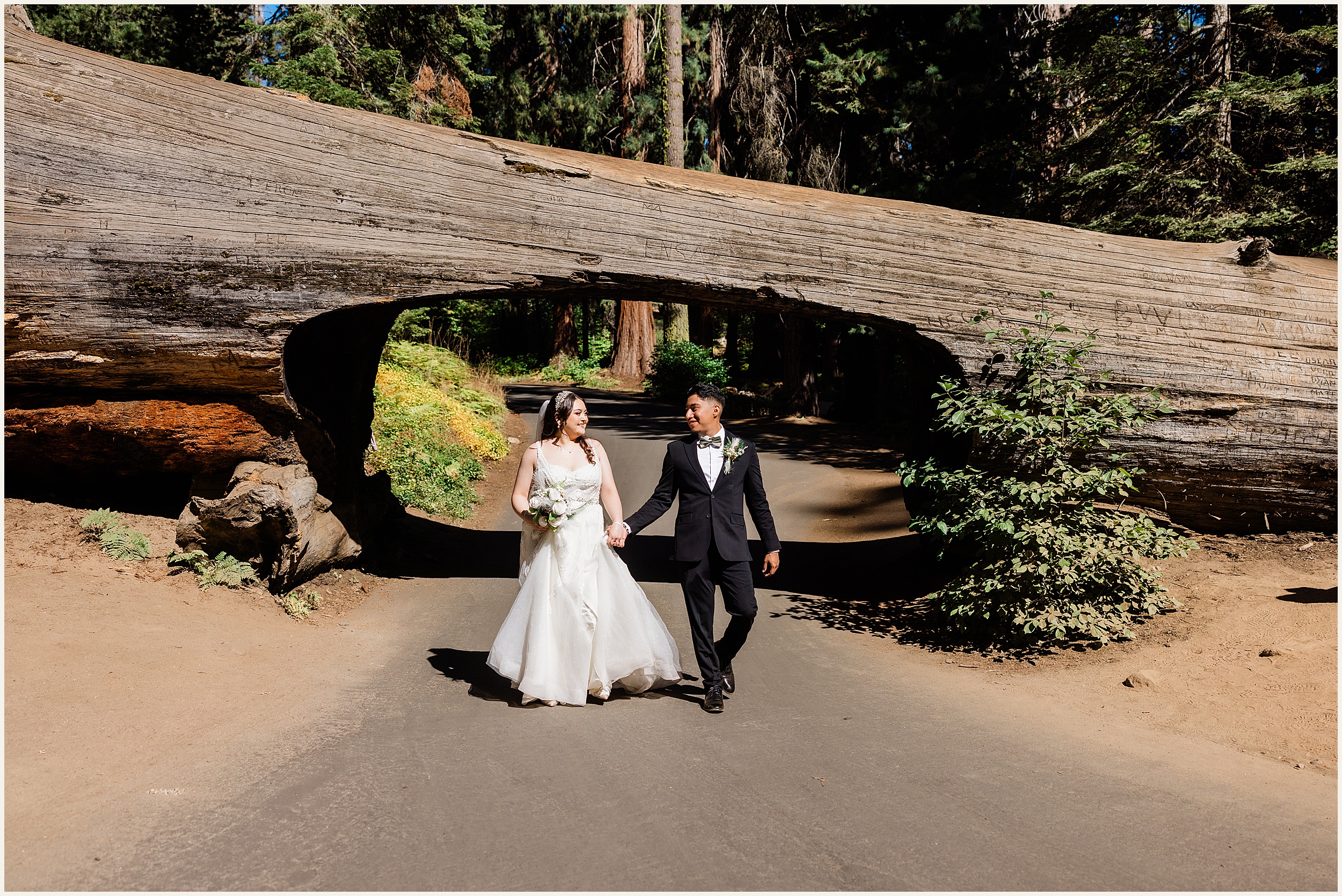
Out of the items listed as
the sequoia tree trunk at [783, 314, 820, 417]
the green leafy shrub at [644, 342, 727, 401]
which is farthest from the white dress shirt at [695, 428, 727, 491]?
the green leafy shrub at [644, 342, 727, 401]

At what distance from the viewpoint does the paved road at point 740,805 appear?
298 cm

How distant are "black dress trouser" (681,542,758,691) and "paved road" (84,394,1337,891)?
0.32 m

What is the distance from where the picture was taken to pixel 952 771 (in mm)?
4020

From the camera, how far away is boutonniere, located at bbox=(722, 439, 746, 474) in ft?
17.0

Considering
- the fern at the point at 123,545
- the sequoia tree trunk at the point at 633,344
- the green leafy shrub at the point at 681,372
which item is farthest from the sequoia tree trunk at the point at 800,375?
the fern at the point at 123,545

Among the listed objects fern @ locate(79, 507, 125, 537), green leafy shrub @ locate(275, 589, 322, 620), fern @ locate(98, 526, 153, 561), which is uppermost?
fern @ locate(79, 507, 125, 537)

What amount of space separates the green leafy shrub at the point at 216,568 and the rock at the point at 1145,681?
6.57m

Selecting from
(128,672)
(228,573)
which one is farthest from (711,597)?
(228,573)

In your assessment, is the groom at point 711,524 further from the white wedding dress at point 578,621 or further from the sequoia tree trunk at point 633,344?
the sequoia tree trunk at point 633,344

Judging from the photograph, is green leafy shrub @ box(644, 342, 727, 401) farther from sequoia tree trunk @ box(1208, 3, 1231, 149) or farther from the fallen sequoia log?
the fallen sequoia log

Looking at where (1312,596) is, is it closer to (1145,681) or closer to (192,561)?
(1145,681)

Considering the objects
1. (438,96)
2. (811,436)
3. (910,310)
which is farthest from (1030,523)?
(438,96)

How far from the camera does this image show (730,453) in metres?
5.21

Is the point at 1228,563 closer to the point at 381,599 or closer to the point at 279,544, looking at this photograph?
the point at 381,599
